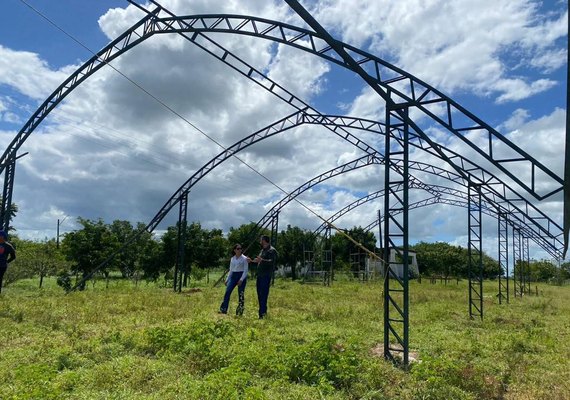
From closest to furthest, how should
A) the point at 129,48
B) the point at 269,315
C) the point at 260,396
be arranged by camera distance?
the point at 260,396 → the point at 269,315 → the point at 129,48

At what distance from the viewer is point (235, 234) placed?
171ft

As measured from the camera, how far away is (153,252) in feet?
123

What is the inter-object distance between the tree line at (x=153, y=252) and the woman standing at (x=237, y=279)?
112 inches

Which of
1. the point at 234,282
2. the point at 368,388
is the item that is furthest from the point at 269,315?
the point at 368,388

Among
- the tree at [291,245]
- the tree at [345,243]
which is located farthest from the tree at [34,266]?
the tree at [345,243]

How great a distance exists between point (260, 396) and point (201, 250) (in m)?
35.1

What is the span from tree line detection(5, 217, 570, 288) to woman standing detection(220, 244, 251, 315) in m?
2.84

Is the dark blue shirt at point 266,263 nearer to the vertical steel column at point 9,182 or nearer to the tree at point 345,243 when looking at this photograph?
the vertical steel column at point 9,182

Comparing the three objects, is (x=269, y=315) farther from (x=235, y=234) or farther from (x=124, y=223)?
(x=235, y=234)

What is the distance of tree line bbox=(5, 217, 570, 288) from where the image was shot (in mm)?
26000

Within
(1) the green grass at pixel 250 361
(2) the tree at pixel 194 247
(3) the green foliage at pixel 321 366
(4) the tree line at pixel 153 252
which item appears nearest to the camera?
(1) the green grass at pixel 250 361

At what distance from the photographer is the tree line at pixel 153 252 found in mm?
26000

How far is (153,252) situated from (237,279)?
27.4 metres

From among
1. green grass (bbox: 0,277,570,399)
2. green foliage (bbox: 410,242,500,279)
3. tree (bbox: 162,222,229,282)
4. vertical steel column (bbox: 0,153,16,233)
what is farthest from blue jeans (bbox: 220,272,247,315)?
green foliage (bbox: 410,242,500,279)
